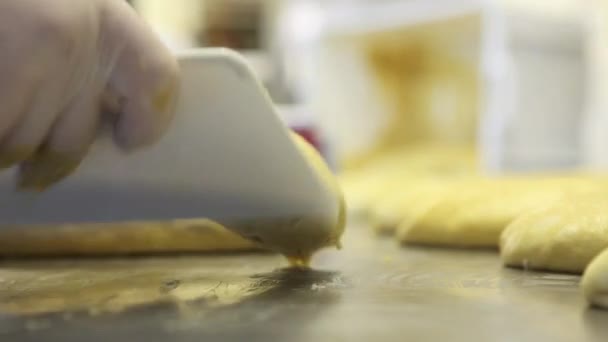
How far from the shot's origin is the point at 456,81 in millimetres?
2348

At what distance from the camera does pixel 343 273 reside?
30.8 inches

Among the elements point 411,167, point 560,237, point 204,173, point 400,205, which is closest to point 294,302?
point 204,173

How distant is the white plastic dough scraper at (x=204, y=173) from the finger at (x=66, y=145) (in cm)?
2

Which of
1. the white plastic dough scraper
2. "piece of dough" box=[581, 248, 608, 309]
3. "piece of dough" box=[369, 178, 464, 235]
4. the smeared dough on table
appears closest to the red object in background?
"piece of dough" box=[369, 178, 464, 235]

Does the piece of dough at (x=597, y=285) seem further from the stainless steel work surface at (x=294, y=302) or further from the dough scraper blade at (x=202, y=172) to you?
the dough scraper blade at (x=202, y=172)

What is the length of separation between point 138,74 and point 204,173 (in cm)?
11

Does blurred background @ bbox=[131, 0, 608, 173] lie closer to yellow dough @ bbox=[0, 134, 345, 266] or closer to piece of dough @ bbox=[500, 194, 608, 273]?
yellow dough @ bbox=[0, 134, 345, 266]

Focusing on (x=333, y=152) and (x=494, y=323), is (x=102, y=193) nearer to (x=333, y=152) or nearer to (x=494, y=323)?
(x=494, y=323)

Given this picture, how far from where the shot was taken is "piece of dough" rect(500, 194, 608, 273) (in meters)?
0.75

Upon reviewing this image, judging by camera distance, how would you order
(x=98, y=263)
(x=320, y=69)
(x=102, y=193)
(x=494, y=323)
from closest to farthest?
(x=494, y=323)
(x=102, y=193)
(x=98, y=263)
(x=320, y=69)

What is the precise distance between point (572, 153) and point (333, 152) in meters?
0.62

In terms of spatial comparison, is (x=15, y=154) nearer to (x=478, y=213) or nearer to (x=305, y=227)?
(x=305, y=227)

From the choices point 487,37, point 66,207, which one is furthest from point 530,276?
point 487,37

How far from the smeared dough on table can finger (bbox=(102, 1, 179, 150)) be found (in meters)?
0.37
